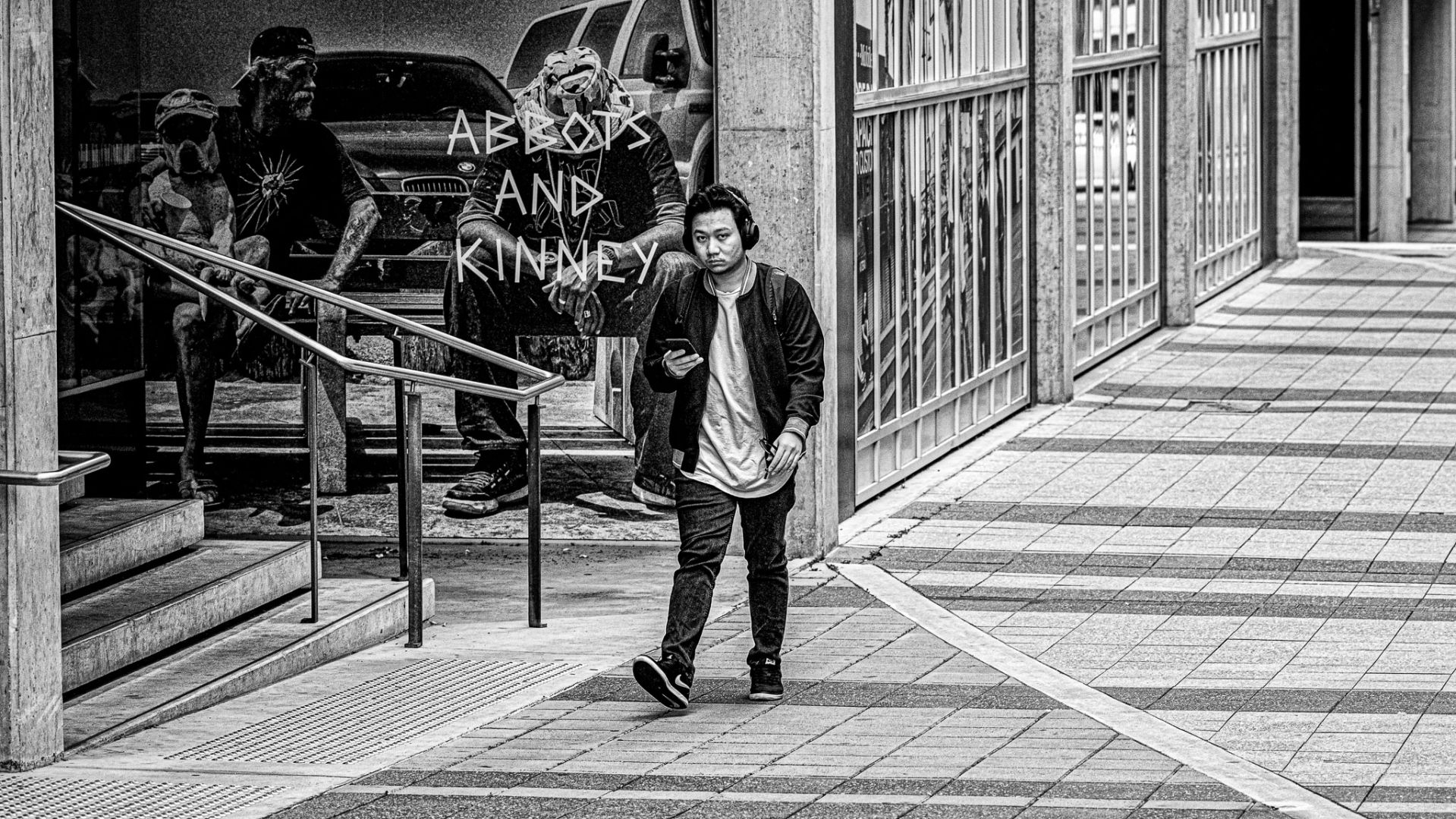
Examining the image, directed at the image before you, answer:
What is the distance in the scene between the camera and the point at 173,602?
848 cm

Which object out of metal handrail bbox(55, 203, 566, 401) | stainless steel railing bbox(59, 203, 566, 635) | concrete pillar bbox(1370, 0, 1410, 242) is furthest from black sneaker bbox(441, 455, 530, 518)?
concrete pillar bbox(1370, 0, 1410, 242)

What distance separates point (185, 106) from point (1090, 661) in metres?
5.26

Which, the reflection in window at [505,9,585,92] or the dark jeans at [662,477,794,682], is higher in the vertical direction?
the reflection in window at [505,9,585,92]

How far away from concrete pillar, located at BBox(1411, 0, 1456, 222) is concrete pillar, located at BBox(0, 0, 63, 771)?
2580 centimetres

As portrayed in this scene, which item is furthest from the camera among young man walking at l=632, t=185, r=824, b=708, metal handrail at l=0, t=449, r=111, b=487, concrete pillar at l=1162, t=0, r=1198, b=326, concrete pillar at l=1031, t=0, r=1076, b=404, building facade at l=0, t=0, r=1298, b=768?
concrete pillar at l=1162, t=0, r=1198, b=326

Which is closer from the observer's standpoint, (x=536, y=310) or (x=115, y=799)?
(x=115, y=799)

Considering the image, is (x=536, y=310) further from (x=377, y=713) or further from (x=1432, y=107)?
(x=1432, y=107)

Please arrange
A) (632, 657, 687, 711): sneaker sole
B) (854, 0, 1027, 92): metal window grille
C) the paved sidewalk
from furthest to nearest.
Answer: (854, 0, 1027, 92): metal window grille → (632, 657, 687, 711): sneaker sole → the paved sidewalk

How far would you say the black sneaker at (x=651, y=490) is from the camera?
428 inches

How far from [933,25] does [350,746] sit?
7436 millimetres

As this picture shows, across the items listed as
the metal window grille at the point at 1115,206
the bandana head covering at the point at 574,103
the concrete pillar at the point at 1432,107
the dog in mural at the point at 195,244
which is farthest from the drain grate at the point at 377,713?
the concrete pillar at the point at 1432,107

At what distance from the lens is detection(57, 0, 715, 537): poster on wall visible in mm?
10656

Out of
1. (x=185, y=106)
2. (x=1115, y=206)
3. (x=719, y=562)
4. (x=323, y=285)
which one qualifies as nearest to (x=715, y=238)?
(x=719, y=562)

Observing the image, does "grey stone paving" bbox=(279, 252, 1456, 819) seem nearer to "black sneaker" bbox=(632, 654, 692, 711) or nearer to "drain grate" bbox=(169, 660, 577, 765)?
"black sneaker" bbox=(632, 654, 692, 711)
